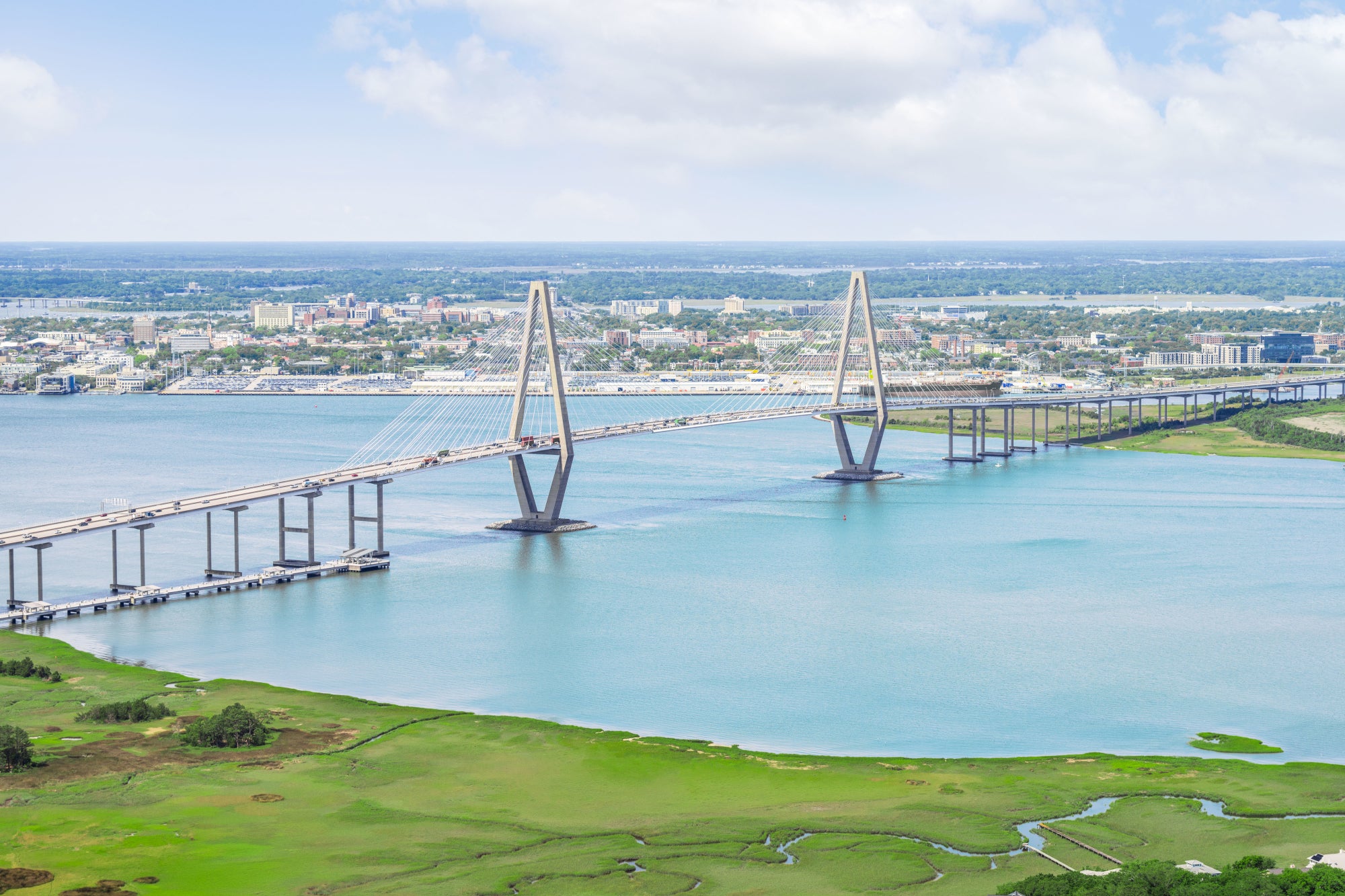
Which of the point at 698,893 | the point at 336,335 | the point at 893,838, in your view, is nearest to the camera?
→ the point at 698,893

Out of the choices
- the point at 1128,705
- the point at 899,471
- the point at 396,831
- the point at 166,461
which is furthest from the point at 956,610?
the point at 166,461

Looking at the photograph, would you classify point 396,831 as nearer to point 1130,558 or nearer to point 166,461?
point 1130,558

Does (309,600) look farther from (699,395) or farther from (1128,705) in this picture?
(699,395)

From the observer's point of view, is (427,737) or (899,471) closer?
(427,737)

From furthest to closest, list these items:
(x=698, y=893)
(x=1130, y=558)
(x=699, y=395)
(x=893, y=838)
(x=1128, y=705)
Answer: (x=699, y=395), (x=1130, y=558), (x=1128, y=705), (x=893, y=838), (x=698, y=893)

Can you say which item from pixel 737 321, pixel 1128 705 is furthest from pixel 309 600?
pixel 737 321

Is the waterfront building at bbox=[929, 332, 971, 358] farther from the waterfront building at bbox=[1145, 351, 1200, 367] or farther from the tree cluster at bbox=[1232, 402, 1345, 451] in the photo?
Answer: the tree cluster at bbox=[1232, 402, 1345, 451]
